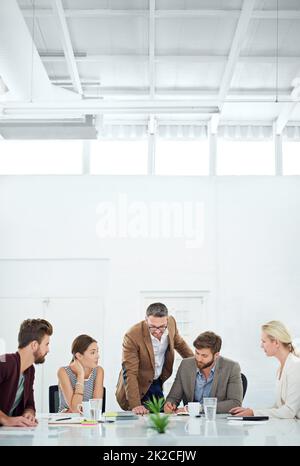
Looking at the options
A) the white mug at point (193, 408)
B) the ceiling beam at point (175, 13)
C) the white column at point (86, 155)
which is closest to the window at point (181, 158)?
the white column at point (86, 155)

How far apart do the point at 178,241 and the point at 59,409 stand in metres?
2.95

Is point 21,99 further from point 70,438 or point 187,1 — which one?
point 70,438

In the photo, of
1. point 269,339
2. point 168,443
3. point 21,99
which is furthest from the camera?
point 21,99

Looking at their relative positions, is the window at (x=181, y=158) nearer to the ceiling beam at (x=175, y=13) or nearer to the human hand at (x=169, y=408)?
the ceiling beam at (x=175, y=13)

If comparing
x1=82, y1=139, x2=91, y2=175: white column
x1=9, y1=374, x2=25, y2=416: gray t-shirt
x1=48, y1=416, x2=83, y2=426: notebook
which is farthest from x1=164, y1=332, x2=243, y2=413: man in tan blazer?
x1=82, y1=139, x2=91, y2=175: white column

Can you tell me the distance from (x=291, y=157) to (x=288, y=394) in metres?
4.02

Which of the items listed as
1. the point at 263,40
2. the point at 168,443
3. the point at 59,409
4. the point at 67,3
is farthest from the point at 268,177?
the point at 168,443

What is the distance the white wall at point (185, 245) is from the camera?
6617 millimetres

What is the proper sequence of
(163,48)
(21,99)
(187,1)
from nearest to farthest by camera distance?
(187,1)
(21,99)
(163,48)

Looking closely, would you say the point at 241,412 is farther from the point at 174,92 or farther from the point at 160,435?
→ the point at 174,92

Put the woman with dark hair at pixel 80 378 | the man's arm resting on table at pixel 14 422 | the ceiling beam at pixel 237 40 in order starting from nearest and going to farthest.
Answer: the man's arm resting on table at pixel 14 422, the woman with dark hair at pixel 80 378, the ceiling beam at pixel 237 40

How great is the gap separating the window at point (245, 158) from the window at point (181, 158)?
182 millimetres

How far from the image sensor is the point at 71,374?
418 centimetres

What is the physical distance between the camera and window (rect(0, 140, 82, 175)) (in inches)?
271
